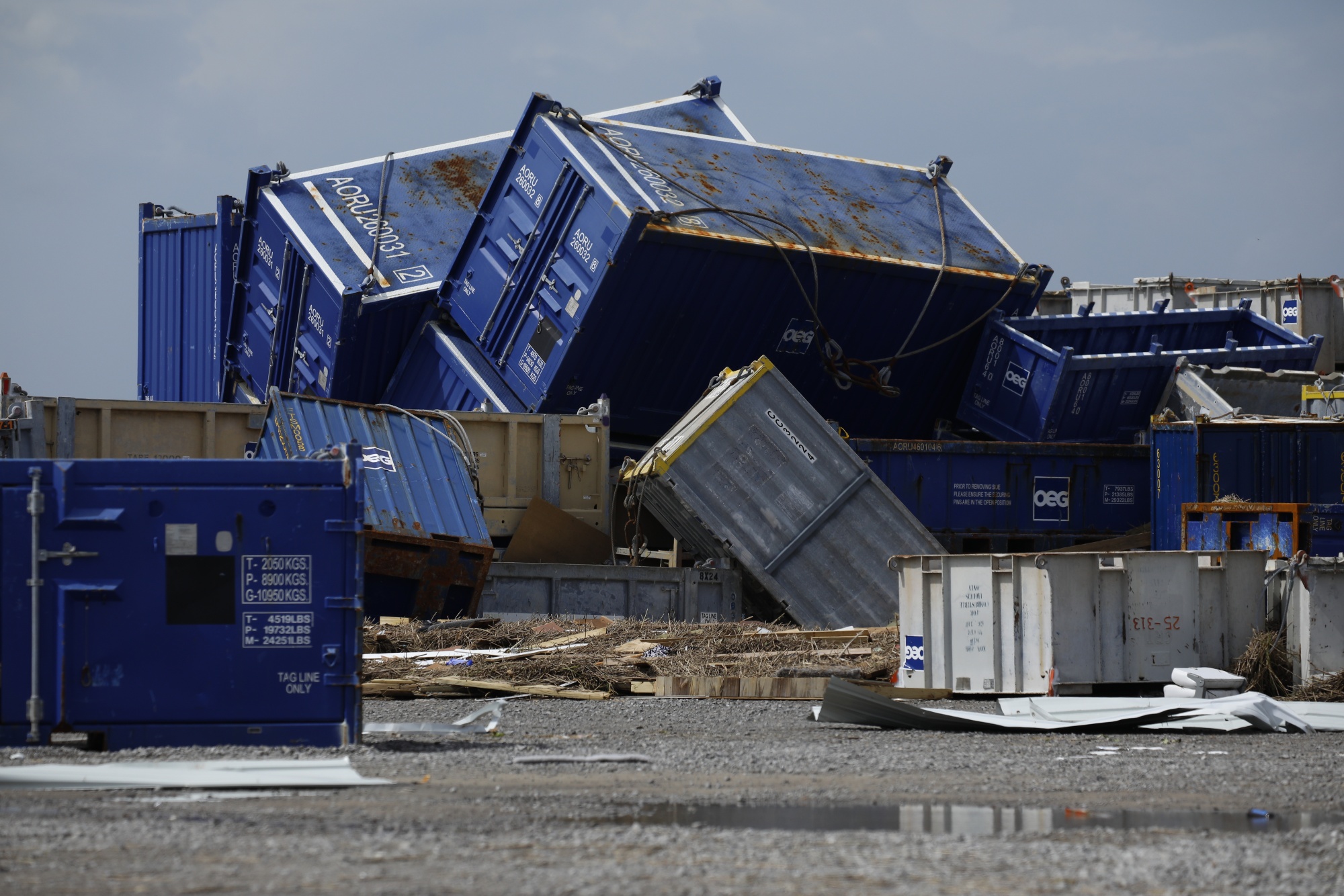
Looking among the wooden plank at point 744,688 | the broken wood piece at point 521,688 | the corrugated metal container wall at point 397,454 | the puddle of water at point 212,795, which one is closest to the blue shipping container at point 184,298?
the corrugated metal container wall at point 397,454

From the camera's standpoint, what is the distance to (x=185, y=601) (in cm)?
720

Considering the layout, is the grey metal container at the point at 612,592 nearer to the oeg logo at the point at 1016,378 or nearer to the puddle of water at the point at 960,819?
→ the oeg logo at the point at 1016,378

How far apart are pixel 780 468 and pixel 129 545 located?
8029 mm

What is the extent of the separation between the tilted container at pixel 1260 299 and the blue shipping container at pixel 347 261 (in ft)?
30.5

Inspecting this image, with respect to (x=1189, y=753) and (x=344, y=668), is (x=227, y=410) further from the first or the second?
(x=1189, y=753)

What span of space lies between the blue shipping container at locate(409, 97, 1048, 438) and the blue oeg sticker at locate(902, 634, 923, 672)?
191 inches

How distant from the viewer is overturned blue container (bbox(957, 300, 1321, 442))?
52.7ft

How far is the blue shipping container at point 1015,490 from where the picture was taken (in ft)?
52.2

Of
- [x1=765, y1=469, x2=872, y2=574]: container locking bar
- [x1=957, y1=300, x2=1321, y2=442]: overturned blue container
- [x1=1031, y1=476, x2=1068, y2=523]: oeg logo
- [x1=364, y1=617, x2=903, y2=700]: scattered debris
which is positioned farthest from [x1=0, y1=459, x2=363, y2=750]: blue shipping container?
[x1=1031, y1=476, x2=1068, y2=523]: oeg logo

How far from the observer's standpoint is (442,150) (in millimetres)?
18844

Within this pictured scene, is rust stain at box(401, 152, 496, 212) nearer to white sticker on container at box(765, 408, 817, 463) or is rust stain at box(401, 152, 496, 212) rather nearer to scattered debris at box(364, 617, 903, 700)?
white sticker on container at box(765, 408, 817, 463)

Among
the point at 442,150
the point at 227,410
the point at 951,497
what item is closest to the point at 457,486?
the point at 227,410

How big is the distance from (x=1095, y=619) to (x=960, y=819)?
5143 millimetres

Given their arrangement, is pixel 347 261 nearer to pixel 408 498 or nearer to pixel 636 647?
pixel 408 498
